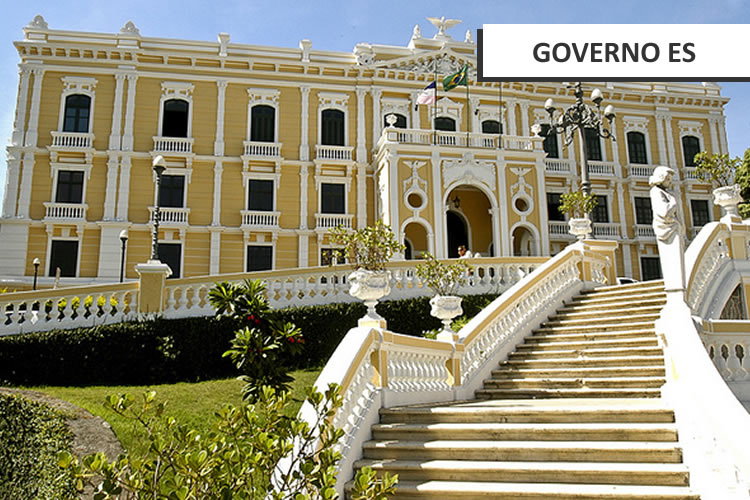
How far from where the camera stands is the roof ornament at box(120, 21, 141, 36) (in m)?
24.5

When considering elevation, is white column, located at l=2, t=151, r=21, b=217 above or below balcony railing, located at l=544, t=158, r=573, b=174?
below

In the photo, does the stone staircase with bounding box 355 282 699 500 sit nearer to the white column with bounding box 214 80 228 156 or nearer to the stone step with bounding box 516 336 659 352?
the stone step with bounding box 516 336 659 352

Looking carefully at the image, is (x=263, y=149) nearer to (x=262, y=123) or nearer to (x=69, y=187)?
(x=262, y=123)

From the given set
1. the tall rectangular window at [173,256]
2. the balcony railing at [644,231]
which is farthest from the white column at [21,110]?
the balcony railing at [644,231]

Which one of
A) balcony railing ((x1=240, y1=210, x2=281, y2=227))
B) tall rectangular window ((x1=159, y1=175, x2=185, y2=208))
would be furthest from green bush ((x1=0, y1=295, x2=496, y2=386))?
tall rectangular window ((x1=159, y1=175, x2=185, y2=208))

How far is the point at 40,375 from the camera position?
37.2ft

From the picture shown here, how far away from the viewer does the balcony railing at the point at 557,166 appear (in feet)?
89.6

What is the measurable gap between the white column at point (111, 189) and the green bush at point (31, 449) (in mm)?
16736

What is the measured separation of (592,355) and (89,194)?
2062 centimetres

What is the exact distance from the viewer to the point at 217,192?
24406 millimetres

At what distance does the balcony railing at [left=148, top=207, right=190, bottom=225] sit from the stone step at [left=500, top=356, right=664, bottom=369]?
17146mm

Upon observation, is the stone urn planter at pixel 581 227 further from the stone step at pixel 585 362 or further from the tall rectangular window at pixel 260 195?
the tall rectangular window at pixel 260 195

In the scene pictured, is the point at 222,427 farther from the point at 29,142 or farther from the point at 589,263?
the point at 29,142

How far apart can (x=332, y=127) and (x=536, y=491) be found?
73.1ft
